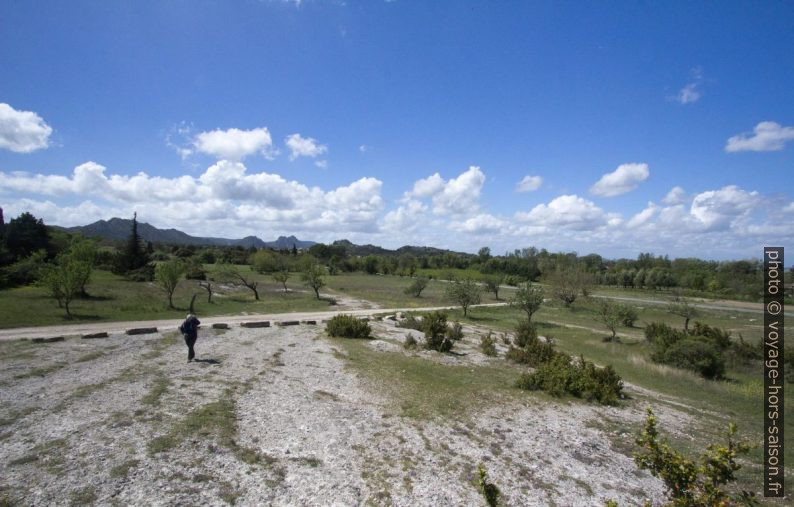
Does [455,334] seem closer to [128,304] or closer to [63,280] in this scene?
[63,280]

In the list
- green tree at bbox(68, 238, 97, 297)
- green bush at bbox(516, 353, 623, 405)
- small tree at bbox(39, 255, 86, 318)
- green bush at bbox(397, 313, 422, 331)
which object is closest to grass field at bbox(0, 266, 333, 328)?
green tree at bbox(68, 238, 97, 297)

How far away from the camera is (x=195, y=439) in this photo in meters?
9.78

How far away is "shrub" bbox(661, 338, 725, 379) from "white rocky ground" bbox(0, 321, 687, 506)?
10407mm

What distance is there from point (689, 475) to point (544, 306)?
63319 millimetres

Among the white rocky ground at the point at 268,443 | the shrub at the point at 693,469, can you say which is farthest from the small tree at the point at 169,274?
the shrub at the point at 693,469

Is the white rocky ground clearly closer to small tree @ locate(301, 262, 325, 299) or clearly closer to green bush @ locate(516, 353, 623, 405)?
green bush @ locate(516, 353, 623, 405)

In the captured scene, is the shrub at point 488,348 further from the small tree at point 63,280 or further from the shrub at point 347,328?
the small tree at point 63,280

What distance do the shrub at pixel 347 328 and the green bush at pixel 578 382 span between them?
41.3 feet

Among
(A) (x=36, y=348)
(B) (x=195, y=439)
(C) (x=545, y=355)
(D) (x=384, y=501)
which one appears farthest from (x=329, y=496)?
(A) (x=36, y=348)

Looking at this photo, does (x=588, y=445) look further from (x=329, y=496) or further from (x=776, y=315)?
(x=329, y=496)

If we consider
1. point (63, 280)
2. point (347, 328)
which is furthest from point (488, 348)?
point (63, 280)

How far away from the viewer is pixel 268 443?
1010 centimetres

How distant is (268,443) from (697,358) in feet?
87.4

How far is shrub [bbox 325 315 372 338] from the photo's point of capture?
1053 inches
